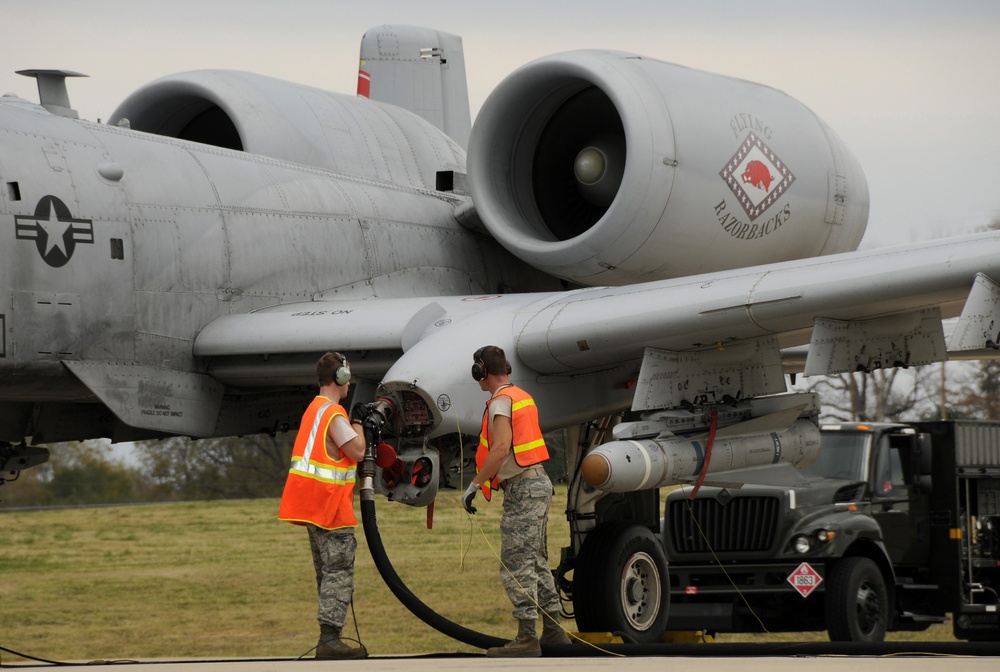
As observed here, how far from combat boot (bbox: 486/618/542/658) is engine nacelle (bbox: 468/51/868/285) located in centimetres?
270

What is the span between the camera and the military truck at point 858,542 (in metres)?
10.7

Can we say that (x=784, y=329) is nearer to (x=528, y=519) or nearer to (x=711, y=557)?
(x=528, y=519)

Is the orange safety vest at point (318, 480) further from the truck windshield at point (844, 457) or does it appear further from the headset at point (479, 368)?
the truck windshield at point (844, 457)

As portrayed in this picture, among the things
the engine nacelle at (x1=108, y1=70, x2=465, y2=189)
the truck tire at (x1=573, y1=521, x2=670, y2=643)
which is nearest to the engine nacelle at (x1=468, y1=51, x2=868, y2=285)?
the engine nacelle at (x1=108, y1=70, x2=465, y2=189)

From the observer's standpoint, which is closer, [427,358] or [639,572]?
[427,358]

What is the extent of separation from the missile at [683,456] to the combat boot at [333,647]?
1.51 meters

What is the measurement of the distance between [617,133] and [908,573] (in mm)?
4482

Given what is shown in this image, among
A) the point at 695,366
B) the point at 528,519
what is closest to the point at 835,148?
the point at 695,366

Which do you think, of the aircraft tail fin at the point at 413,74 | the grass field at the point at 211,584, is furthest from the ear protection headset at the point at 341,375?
the aircraft tail fin at the point at 413,74

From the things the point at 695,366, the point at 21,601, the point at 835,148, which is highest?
the point at 835,148

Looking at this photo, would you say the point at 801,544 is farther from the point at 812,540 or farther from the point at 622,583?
the point at 622,583

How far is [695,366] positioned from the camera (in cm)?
814

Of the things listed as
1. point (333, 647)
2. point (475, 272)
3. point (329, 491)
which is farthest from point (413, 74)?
point (333, 647)

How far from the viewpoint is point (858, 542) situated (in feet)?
35.8
